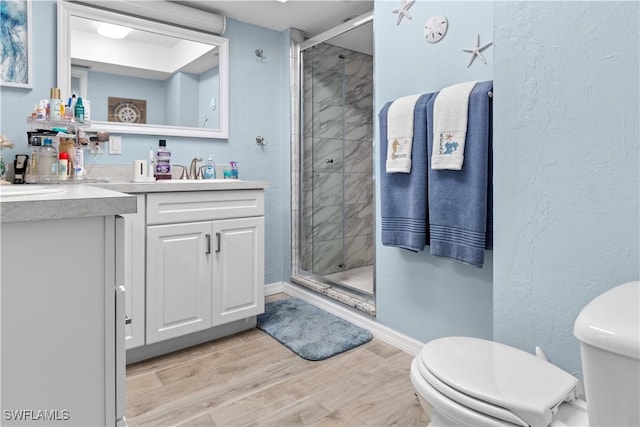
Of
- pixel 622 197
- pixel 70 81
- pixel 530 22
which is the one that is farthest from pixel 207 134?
pixel 622 197

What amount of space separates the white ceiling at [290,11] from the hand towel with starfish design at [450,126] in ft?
4.16

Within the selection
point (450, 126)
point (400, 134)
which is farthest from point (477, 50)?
point (400, 134)

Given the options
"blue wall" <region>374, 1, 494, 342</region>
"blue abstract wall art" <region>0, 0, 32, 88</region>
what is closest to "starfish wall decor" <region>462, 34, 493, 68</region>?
"blue wall" <region>374, 1, 494, 342</region>

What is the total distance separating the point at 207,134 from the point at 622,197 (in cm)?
243

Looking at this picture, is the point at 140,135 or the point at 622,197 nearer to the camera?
the point at 622,197

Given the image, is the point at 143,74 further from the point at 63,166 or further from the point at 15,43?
the point at 63,166

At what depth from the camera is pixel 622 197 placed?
1.00 meters

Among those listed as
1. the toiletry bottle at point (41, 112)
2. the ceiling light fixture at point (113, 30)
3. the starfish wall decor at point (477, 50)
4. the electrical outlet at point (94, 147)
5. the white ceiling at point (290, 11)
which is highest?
the white ceiling at point (290, 11)

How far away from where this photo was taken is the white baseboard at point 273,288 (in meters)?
3.15

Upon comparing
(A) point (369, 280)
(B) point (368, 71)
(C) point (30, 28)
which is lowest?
(A) point (369, 280)

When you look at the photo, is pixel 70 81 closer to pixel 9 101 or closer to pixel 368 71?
pixel 9 101

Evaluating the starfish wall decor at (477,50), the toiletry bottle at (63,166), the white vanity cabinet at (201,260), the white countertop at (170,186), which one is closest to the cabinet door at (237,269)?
the white vanity cabinet at (201,260)

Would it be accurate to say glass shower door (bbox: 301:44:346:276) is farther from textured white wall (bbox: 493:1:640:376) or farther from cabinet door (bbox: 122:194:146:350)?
textured white wall (bbox: 493:1:640:376)

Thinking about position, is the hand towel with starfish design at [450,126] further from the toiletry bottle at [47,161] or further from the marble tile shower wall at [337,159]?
the toiletry bottle at [47,161]
